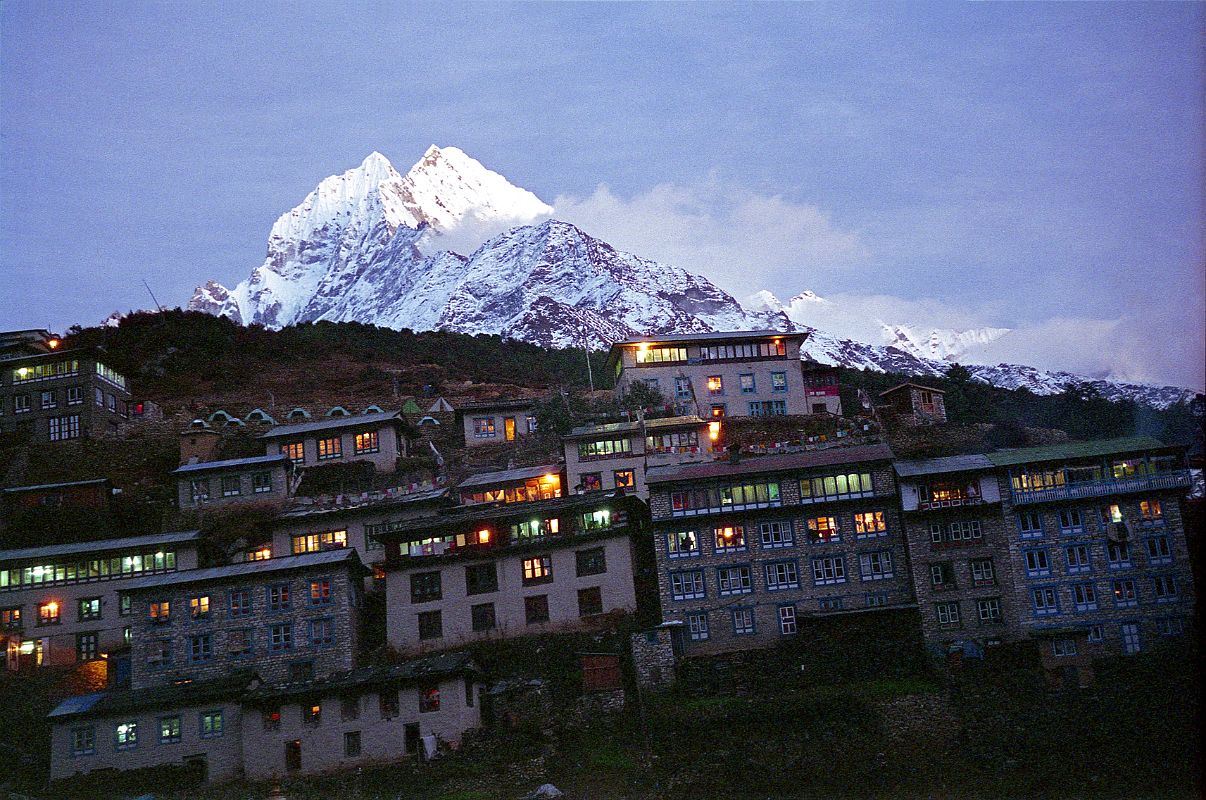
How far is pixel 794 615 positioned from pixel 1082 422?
41.4m

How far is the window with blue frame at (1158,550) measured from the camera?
2002 inches

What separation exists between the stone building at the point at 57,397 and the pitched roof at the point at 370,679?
129ft

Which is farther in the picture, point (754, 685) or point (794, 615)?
point (794, 615)

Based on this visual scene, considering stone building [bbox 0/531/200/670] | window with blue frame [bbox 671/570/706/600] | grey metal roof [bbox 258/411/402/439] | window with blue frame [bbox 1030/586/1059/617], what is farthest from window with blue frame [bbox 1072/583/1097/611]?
stone building [bbox 0/531/200/670]

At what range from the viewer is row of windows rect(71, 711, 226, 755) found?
45938 mm

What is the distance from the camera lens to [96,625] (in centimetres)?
5597

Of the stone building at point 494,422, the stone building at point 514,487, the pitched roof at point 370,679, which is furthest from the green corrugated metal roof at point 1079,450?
the stone building at point 494,422

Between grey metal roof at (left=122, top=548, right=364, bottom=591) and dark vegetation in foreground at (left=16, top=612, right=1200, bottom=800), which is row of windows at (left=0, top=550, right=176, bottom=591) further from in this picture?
A: dark vegetation in foreground at (left=16, top=612, right=1200, bottom=800)

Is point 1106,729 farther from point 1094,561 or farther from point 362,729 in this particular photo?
point 362,729

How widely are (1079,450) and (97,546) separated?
50.8 m

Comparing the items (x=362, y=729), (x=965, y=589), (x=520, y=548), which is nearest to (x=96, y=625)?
(x=362, y=729)

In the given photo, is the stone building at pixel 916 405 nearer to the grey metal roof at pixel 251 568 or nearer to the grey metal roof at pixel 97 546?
the grey metal roof at pixel 251 568

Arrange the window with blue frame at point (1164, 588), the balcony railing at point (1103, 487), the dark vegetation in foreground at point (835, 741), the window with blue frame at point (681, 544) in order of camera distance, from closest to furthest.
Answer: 1. the dark vegetation in foreground at point (835, 741)
2. the window with blue frame at point (1164, 588)
3. the balcony railing at point (1103, 487)
4. the window with blue frame at point (681, 544)

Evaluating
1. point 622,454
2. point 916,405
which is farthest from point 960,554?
point 916,405
